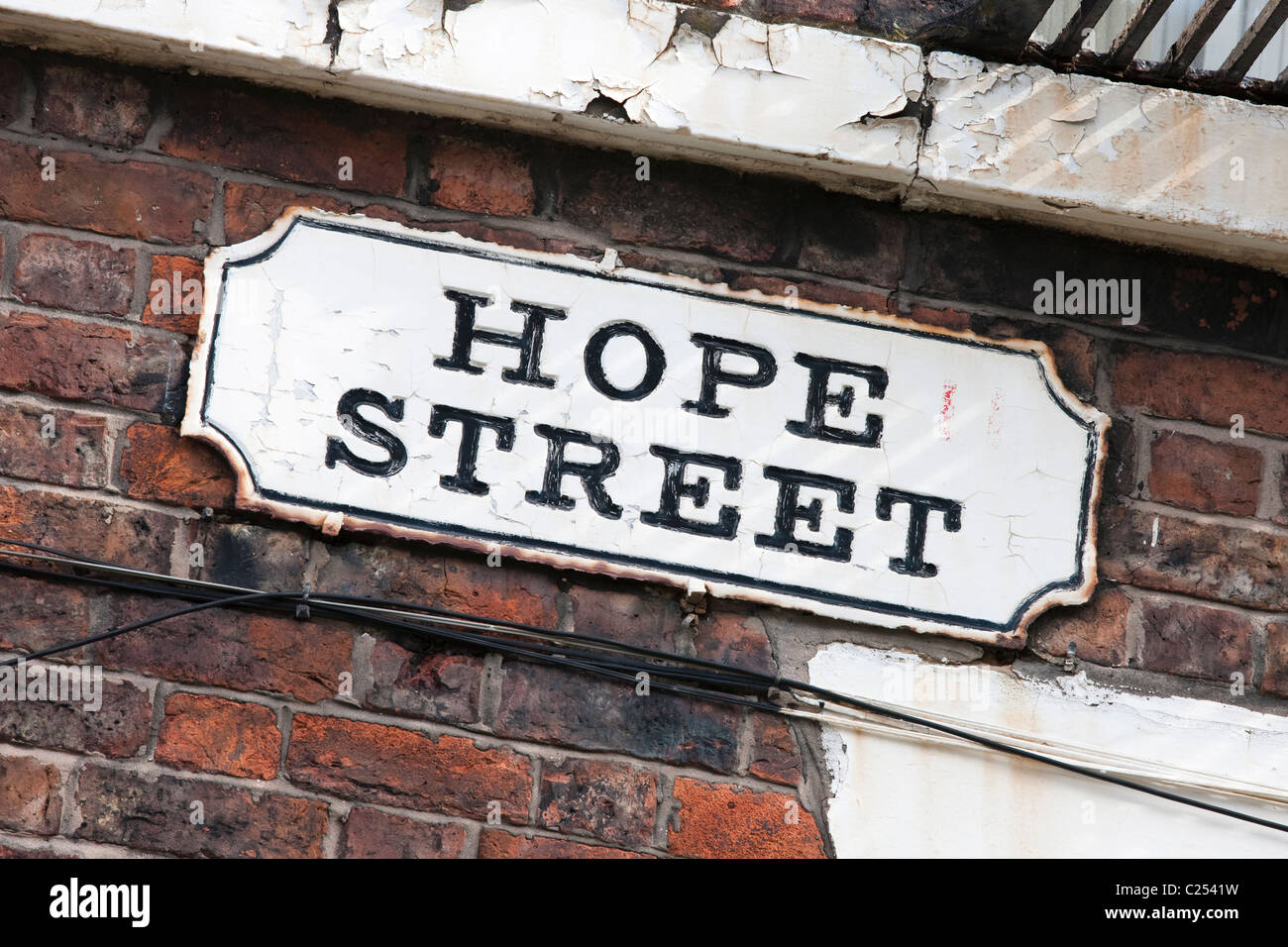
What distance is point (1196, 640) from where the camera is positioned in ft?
4.39

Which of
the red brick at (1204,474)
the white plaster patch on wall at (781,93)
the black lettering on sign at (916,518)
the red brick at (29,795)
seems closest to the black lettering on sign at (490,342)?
the white plaster patch on wall at (781,93)

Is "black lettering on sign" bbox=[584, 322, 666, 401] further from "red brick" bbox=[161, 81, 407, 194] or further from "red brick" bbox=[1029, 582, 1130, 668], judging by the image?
"red brick" bbox=[1029, 582, 1130, 668]

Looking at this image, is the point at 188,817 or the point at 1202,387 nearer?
the point at 188,817

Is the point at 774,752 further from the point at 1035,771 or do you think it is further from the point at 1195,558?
the point at 1195,558

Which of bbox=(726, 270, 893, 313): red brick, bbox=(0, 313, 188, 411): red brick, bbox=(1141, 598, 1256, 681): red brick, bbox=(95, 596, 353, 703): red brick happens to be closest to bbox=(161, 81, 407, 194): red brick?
bbox=(0, 313, 188, 411): red brick

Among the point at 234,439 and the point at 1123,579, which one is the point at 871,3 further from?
the point at 234,439

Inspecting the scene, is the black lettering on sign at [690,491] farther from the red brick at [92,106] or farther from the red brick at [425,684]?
the red brick at [92,106]

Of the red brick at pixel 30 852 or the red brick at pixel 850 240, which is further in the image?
the red brick at pixel 850 240

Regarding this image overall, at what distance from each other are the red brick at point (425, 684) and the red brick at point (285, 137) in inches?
23.1

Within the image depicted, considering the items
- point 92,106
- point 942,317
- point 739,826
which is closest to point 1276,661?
point 942,317

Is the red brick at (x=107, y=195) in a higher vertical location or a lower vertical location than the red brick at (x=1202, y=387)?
higher

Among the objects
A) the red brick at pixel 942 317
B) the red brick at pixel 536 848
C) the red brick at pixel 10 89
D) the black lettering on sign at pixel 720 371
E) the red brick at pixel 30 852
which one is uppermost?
the red brick at pixel 10 89

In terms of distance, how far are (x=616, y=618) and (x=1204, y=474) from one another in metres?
0.78

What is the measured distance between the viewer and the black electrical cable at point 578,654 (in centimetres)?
128
